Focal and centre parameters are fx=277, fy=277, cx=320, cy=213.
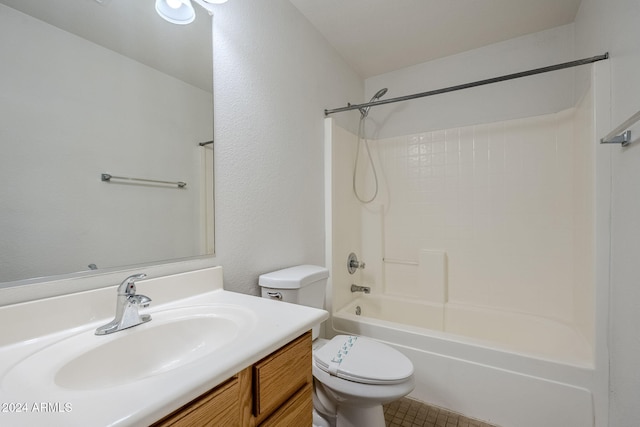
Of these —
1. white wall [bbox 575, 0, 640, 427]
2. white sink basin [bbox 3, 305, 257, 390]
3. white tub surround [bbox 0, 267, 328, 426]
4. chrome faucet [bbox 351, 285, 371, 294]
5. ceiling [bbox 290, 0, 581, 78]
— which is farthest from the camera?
chrome faucet [bbox 351, 285, 371, 294]

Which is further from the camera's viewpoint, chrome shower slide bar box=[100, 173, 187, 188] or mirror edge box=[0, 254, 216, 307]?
chrome shower slide bar box=[100, 173, 187, 188]

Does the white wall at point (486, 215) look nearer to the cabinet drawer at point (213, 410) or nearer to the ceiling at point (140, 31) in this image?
the ceiling at point (140, 31)

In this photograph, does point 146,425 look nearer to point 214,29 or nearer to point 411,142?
point 214,29

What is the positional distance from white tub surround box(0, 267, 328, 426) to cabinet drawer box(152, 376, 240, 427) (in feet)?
0.10

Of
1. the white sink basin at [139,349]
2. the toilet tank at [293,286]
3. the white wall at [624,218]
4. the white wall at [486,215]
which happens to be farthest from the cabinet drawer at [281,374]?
the white wall at [486,215]

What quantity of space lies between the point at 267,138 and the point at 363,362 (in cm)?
117

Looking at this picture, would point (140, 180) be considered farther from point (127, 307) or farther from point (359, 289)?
point (359, 289)

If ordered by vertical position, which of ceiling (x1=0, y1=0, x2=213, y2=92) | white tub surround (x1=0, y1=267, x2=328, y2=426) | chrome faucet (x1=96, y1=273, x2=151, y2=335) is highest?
ceiling (x1=0, y1=0, x2=213, y2=92)

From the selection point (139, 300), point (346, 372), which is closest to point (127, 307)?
point (139, 300)

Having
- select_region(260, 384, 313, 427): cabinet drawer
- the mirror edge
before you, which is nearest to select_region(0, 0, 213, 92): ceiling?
the mirror edge

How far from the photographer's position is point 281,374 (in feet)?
2.37

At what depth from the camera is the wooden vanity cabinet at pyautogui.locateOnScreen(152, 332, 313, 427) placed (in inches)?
20.9

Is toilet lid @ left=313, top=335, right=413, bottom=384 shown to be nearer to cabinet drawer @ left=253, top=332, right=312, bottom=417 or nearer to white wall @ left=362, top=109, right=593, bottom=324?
cabinet drawer @ left=253, top=332, right=312, bottom=417

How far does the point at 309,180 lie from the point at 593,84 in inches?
59.8
